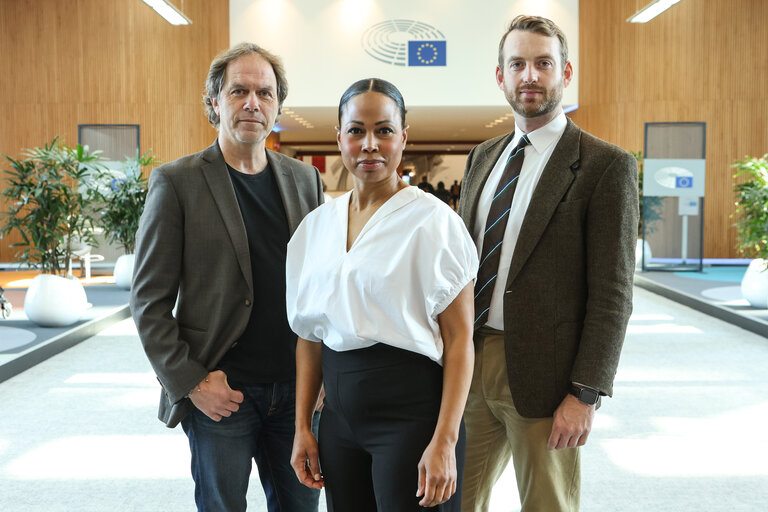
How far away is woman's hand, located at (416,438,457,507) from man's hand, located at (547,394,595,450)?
0.52m

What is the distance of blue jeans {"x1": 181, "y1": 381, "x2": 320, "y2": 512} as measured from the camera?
6.87 ft

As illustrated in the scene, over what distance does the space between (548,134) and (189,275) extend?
3.87ft

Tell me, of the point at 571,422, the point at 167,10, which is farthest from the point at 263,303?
the point at 167,10

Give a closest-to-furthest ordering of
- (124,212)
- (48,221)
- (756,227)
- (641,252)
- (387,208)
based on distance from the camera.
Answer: (387,208)
(48,221)
(756,227)
(124,212)
(641,252)

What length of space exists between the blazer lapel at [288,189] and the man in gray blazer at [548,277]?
1.94ft

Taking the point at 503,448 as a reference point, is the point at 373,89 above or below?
above

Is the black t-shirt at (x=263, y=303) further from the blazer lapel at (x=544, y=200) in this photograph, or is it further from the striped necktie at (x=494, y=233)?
the blazer lapel at (x=544, y=200)

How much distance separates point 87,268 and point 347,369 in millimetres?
11962

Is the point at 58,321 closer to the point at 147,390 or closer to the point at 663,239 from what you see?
the point at 147,390

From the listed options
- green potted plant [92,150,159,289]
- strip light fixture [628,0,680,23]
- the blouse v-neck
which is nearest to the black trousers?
the blouse v-neck

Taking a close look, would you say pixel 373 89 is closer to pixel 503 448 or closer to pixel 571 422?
pixel 571 422

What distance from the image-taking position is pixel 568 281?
2076 millimetres

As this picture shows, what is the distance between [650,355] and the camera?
680cm

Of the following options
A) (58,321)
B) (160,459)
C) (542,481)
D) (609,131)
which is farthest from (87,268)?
(542,481)
